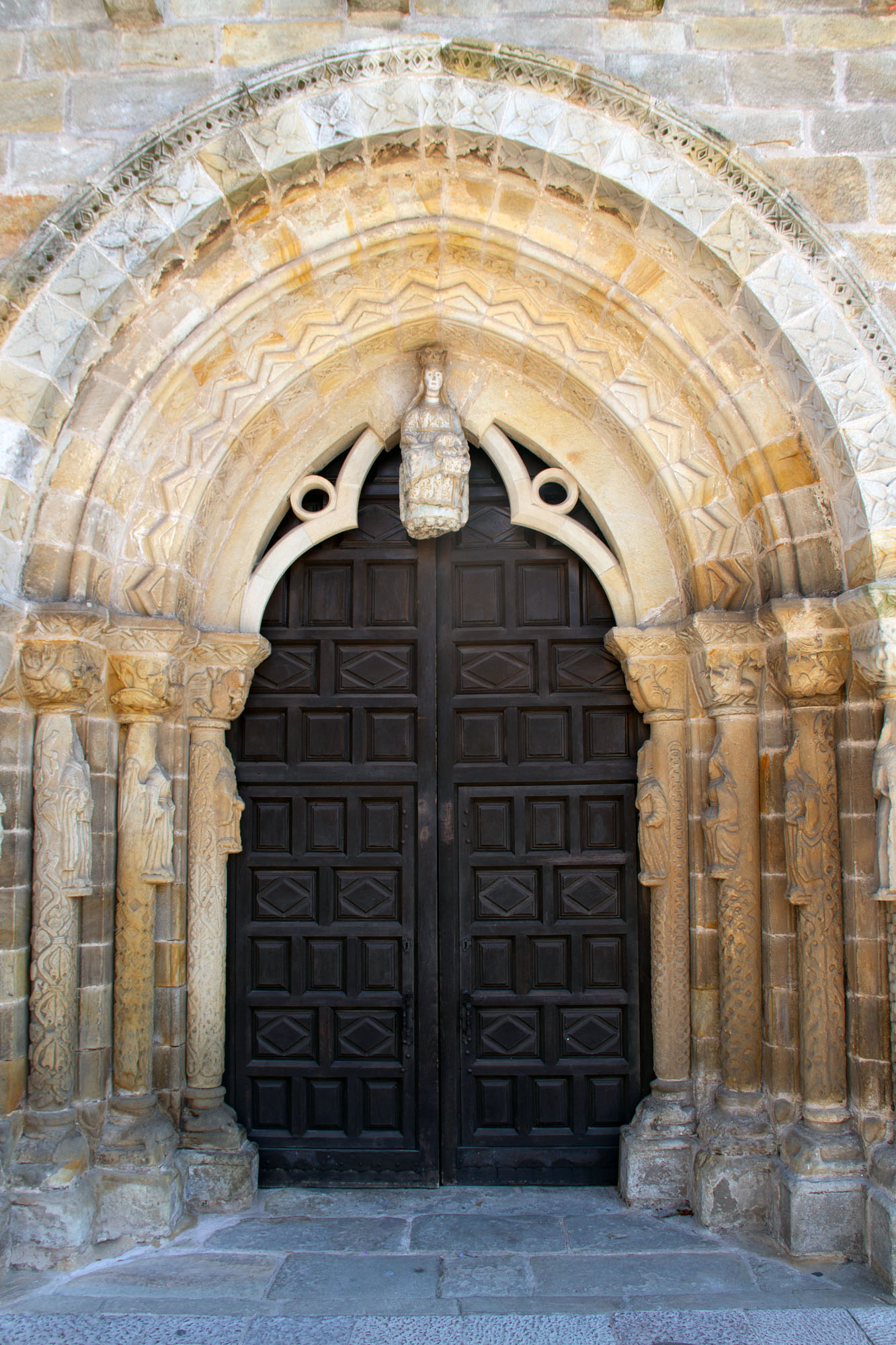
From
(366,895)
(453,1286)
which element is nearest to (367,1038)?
(366,895)

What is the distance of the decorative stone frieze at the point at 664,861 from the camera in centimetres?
428

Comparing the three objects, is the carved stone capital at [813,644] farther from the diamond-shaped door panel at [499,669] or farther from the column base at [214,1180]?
the column base at [214,1180]

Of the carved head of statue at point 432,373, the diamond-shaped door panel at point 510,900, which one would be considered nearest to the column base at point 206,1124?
the diamond-shaped door panel at point 510,900

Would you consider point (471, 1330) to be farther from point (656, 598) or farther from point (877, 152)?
point (877, 152)

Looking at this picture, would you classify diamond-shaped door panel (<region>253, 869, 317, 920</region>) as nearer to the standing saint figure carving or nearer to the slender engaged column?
the slender engaged column

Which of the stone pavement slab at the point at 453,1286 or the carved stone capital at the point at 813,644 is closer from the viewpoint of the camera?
the stone pavement slab at the point at 453,1286

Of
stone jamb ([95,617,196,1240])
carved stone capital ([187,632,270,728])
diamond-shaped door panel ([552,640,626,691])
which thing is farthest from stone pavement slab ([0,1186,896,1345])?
diamond-shaped door panel ([552,640,626,691])

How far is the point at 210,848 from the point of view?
173 inches

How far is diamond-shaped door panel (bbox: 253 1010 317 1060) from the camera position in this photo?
179 inches

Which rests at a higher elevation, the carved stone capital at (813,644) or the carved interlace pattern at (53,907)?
the carved stone capital at (813,644)

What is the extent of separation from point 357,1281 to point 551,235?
13.7 feet

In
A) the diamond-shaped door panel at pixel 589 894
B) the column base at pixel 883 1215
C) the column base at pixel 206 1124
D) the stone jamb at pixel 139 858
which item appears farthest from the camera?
the diamond-shaped door panel at pixel 589 894

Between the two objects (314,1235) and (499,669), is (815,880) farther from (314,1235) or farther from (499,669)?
(314,1235)

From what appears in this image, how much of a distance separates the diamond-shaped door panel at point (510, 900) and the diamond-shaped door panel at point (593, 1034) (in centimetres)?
51
